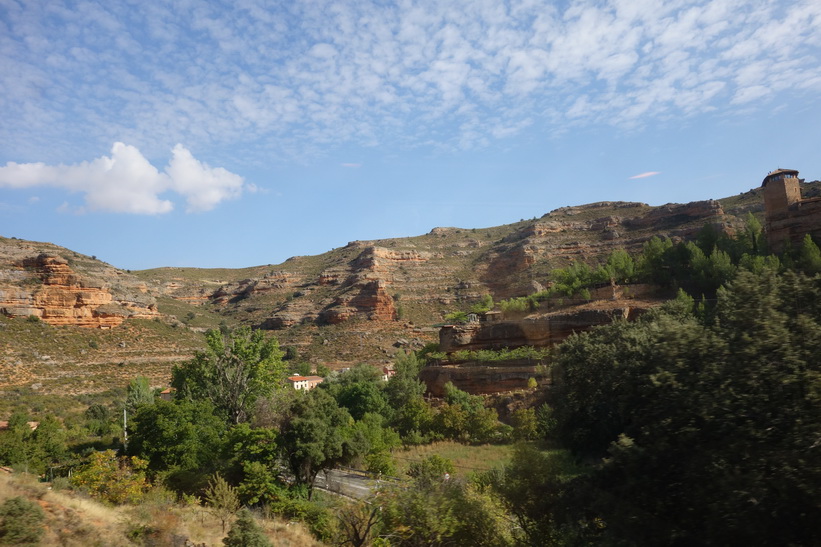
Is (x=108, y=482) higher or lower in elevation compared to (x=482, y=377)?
higher

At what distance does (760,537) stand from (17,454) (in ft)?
80.1

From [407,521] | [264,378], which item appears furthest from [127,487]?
[264,378]

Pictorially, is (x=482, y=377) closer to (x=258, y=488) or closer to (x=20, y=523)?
(x=258, y=488)

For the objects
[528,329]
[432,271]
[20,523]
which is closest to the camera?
[20,523]

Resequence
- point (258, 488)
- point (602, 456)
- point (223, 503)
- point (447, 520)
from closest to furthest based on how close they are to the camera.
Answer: point (447, 520)
point (602, 456)
point (223, 503)
point (258, 488)

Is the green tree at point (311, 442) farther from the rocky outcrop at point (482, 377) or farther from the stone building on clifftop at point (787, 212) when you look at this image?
the stone building on clifftop at point (787, 212)

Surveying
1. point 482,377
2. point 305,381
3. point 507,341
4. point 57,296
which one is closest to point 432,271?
point 305,381

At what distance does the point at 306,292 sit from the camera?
82.8 meters

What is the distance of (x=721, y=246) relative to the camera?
38.1m

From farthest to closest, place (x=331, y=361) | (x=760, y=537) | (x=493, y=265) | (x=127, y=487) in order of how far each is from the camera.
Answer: (x=493, y=265), (x=331, y=361), (x=127, y=487), (x=760, y=537)

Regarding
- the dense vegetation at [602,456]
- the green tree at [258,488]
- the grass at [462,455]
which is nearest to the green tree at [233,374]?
the dense vegetation at [602,456]

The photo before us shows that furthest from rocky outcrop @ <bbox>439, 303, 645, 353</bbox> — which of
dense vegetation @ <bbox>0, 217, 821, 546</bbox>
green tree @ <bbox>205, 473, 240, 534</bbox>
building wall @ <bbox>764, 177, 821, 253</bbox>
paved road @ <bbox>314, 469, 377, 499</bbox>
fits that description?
green tree @ <bbox>205, 473, 240, 534</bbox>

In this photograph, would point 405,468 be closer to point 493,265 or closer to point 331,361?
point 331,361

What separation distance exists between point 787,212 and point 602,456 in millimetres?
32419
